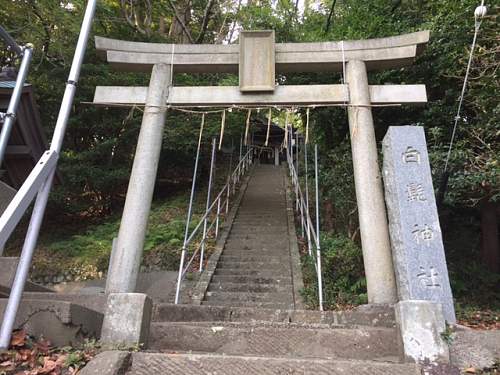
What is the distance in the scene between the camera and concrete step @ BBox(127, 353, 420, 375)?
2.52 m

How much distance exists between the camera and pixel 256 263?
25.5 ft

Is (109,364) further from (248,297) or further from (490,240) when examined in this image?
(490,240)

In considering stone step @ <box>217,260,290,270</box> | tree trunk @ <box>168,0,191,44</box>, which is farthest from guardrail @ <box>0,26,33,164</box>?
tree trunk @ <box>168,0,191,44</box>

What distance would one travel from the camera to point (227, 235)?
30.5ft

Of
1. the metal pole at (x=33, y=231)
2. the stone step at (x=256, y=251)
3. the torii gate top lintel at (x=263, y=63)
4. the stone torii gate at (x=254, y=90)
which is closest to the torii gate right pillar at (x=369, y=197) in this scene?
the stone torii gate at (x=254, y=90)

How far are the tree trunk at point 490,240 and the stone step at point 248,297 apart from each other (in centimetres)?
455

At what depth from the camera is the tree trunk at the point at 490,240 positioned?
26.6 ft

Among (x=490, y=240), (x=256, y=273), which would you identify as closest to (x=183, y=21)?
(x=256, y=273)

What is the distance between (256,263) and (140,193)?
3.09 metres

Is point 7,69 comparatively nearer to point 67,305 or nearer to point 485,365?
point 67,305

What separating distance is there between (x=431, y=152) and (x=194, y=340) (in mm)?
4956

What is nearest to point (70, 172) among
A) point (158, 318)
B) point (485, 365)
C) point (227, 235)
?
point (227, 235)

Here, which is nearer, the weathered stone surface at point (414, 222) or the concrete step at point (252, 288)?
the weathered stone surface at point (414, 222)

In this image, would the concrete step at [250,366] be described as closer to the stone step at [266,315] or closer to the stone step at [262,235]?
the stone step at [266,315]
